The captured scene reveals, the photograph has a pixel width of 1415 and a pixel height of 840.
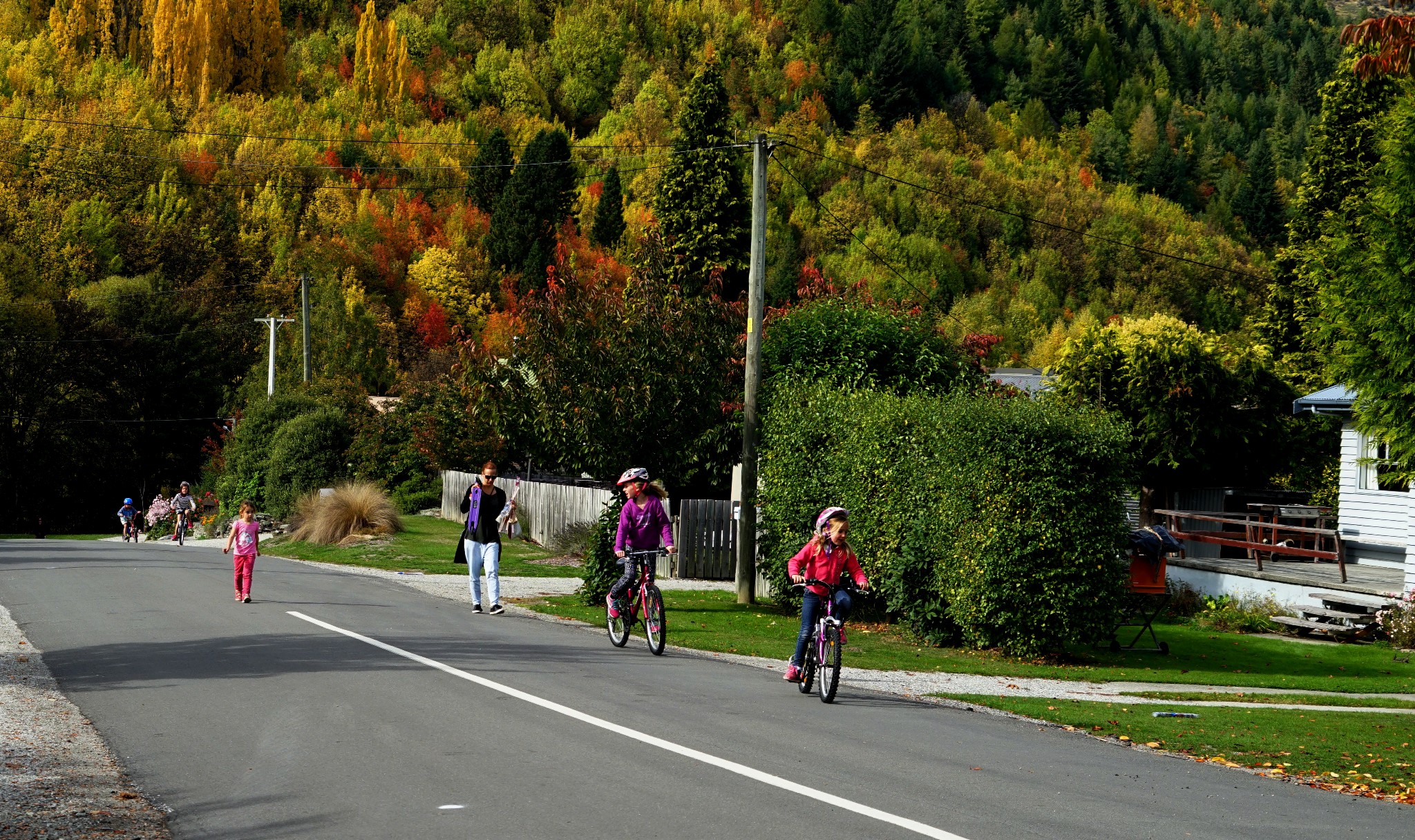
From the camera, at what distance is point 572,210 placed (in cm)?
11575

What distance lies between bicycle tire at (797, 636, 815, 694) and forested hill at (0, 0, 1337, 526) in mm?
17825

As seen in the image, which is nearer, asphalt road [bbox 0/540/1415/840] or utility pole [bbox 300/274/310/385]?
asphalt road [bbox 0/540/1415/840]

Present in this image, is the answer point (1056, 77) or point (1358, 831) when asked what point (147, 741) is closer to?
point (1358, 831)

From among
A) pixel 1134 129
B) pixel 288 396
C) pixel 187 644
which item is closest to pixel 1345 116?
pixel 288 396

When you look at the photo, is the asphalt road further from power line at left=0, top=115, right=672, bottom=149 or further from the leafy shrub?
power line at left=0, top=115, right=672, bottom=149

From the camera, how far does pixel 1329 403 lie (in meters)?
27.9

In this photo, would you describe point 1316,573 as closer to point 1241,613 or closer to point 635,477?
point 1241,613

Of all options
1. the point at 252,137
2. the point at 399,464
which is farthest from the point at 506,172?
the point at 399,464

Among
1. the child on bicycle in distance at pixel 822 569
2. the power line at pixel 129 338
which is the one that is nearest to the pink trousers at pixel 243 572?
the child on bicycle in distance at pixel 822 569

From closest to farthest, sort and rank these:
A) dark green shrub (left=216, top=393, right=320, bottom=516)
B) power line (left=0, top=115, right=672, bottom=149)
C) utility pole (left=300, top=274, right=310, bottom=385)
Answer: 1. dark green shrub (left=216, top=393, right=320, bottom=516)
2. utility pole (left=300, top=274, right=310, bottom=385)
3. power line (left=0, top=115, right=672, bottom=149)

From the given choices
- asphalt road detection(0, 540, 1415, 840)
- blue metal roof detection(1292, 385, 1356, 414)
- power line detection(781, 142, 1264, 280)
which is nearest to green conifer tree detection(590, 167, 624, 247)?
power line detection(781, 142, 1264, 280)

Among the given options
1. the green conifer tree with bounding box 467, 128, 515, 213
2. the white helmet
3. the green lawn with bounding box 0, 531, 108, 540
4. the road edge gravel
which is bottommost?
the green lawn with bounding box 0, 531, 108, 540

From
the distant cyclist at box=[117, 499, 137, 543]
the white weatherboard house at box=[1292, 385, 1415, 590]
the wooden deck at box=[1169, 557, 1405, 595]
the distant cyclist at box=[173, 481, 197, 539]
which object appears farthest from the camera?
the distant cyclist at box=[117, 499, 137, 543]

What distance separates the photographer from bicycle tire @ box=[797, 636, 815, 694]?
41.0 feet
